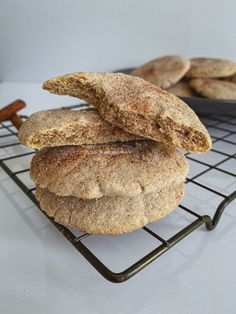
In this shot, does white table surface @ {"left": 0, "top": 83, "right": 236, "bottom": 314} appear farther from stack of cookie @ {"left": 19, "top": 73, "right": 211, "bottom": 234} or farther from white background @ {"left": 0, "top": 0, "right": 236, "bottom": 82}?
white background @ {"left": 0, "top": 0, "right": 236, "bottom": 82}

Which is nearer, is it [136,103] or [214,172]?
[136,103]

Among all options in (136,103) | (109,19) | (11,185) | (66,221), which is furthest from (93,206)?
(109,19)

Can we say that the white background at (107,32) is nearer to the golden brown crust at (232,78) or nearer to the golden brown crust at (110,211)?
the golden brown crust at (232,78)

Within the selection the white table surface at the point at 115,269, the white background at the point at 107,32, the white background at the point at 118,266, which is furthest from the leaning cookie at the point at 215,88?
the white background at the point at 107,32

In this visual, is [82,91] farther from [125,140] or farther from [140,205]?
[140,205]

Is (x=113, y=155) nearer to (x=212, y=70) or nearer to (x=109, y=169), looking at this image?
(x=109, y=169)
